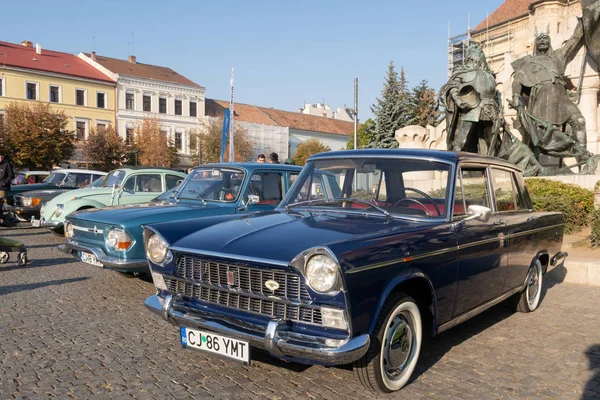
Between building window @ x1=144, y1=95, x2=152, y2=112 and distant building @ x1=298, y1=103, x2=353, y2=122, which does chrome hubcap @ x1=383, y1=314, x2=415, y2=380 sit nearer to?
building window @ x1=144, y1=95, x2=152, y2=112

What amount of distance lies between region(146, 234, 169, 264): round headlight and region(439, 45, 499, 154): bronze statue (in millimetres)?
11425

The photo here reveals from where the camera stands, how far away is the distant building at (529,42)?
1778 centimetres

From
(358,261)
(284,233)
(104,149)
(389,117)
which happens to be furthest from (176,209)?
(104,149)

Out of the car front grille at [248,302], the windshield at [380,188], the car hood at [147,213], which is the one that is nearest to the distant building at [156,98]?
the car hood at [147,213]

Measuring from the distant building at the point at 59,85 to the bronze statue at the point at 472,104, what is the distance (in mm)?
Answer: 42747

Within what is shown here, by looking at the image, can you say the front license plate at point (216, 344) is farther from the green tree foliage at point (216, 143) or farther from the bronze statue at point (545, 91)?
the green tree foliage at point (216, 143)

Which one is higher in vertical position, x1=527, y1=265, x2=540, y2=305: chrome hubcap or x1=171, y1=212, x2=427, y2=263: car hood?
x1=171, y1=212, x2=427, y2=263: car hood

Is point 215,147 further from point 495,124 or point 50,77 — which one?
point 495,124

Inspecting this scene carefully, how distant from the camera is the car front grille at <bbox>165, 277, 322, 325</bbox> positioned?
3.39m

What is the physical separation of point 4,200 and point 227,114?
859 cm

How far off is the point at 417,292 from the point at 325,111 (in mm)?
87280

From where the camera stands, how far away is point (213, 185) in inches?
301

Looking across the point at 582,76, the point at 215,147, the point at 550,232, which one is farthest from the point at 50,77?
the point at 550,232

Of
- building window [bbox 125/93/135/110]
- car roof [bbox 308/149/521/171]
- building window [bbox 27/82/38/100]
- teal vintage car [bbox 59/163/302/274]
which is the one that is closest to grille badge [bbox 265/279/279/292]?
car roof [bbox 308/149/521/171]
